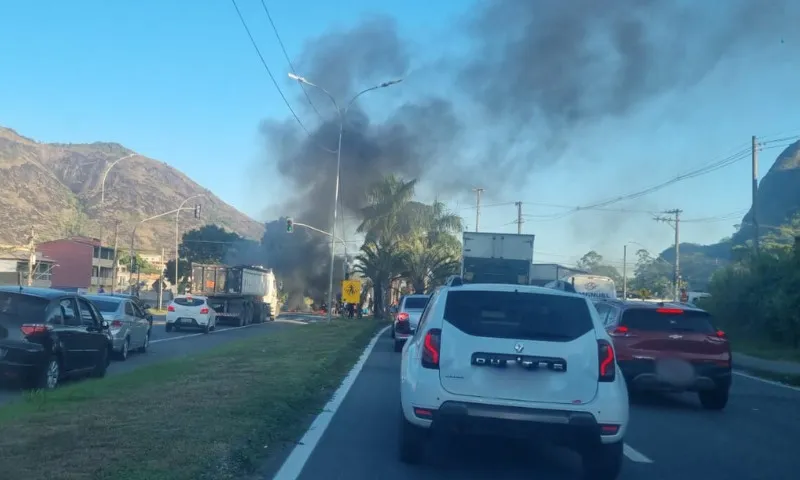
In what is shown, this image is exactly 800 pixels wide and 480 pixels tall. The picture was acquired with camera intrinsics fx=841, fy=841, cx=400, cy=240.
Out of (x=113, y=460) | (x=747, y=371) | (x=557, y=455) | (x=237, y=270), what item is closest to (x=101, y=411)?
(x=113, y=460)

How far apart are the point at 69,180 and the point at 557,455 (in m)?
206

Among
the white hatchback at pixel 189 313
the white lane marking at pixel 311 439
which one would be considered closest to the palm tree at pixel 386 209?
the white hatchback at pixel 189 313

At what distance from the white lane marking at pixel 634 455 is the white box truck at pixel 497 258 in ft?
70.6

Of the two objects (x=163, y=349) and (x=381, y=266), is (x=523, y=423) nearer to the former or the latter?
(x=163, y=349)

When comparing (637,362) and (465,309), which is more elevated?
(465,309)

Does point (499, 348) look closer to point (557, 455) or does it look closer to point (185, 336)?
point (557, 455)

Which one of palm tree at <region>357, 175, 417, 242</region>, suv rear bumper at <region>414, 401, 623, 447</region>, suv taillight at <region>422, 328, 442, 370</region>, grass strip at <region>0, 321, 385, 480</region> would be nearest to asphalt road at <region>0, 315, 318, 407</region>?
grass strip at <region>0, 321, 385, 480</region>

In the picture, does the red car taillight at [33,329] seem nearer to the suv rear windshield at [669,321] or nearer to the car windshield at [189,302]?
the suv rear windshield at [669,321]

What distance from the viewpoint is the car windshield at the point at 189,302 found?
3297cm

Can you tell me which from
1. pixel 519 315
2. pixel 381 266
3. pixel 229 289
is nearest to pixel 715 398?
pixel 519 315

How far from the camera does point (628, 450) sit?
9320 mm

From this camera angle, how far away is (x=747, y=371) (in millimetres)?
22406

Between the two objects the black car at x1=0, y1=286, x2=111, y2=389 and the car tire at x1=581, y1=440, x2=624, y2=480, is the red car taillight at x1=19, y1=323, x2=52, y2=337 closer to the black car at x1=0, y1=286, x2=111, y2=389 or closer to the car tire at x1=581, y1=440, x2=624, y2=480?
the black car at x1=0, y1=286, x2=111, y2=389

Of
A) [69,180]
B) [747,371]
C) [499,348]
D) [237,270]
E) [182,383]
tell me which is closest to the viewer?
[499,348]
